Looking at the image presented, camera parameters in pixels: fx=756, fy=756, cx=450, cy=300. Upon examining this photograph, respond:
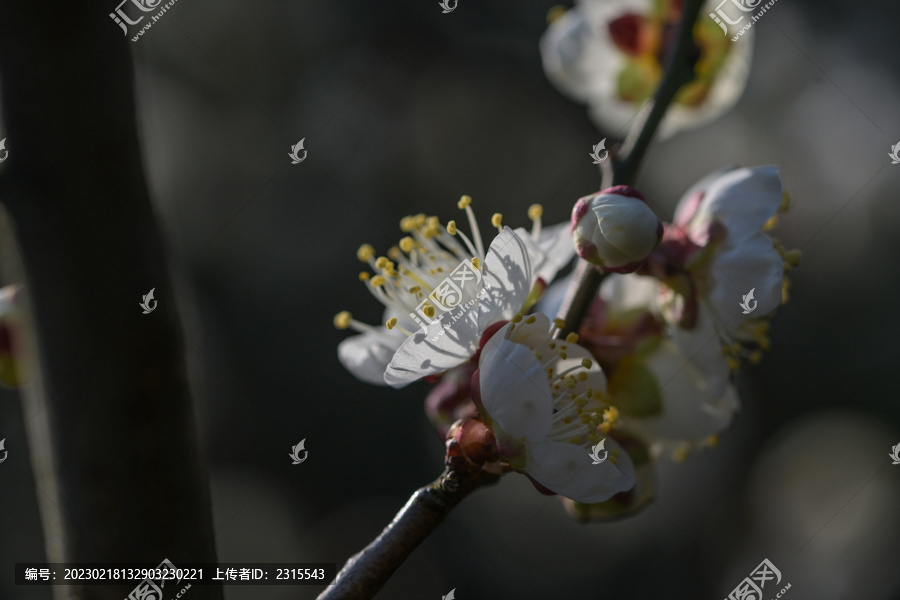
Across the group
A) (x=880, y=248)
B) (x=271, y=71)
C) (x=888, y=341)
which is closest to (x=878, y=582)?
(x=888, y=341)

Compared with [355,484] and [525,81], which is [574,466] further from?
[525,81]

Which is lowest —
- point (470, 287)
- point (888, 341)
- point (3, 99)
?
point (888, 341)

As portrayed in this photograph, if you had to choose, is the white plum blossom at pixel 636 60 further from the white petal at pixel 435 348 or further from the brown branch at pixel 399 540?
the brown branch at pixel 399 540

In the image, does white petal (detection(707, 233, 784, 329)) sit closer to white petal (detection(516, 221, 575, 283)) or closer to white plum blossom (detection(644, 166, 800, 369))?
white plum blossom (detection(644, 166, 800, 369))

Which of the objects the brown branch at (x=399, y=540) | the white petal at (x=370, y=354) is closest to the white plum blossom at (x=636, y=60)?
the white petal at (x=370, y=354)

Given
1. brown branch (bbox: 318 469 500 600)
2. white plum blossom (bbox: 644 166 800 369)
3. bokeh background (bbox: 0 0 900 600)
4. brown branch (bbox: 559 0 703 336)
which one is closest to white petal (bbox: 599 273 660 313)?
white plum blossom (bbox: 644 166 800 369)
